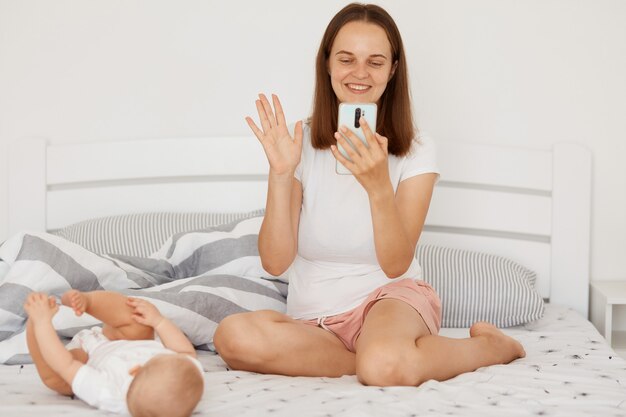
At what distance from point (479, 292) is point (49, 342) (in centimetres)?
111

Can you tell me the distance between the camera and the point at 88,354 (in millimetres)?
1270

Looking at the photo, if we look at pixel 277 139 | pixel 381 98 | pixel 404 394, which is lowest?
pixel 404 394

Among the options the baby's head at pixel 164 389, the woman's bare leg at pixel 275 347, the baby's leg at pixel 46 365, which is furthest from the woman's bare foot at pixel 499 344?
the baby's leg at pixel 46 365

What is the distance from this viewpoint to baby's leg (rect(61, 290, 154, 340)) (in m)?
1.28

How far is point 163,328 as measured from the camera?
1.28 m

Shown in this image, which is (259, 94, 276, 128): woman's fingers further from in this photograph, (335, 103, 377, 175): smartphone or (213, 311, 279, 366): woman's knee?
(213, 311, 279, 366): woman's knee

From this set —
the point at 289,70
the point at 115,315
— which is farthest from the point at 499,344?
the point at 289,70

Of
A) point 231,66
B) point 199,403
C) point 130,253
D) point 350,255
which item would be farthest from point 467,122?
point 199,403

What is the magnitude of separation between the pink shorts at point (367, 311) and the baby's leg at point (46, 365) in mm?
479

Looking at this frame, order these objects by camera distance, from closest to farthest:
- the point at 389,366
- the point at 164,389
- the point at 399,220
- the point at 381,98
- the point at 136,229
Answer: the point at 164,389 → the point at 389,366 → the point at 399,220 → the point at 381,98 → the point at 136,229

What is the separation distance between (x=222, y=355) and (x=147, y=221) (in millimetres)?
827

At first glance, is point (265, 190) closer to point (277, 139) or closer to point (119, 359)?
point (277, 139)

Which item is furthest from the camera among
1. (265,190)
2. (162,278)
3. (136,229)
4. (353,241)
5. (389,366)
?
(265,190)

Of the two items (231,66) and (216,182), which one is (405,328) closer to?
(216,182)
